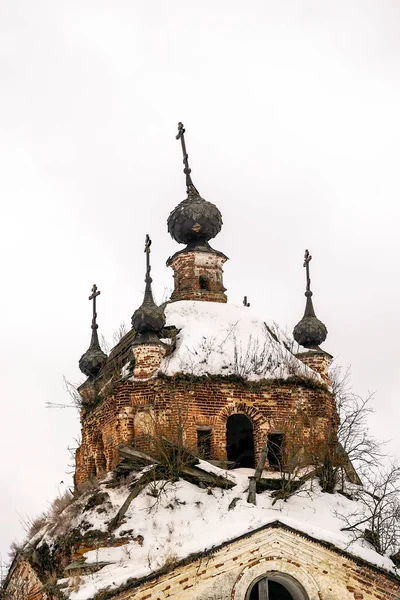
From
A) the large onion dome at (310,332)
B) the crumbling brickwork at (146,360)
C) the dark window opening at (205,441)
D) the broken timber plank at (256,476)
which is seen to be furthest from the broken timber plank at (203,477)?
the large onion dome at (310,332)

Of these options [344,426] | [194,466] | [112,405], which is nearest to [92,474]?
[112,405]

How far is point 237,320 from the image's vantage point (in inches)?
851

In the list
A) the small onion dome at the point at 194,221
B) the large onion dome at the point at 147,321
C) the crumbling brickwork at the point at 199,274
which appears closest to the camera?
the large onion dome at the point at 147,321

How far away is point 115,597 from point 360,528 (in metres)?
4.19

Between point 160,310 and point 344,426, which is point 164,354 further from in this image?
point 344,426

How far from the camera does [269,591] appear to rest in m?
17.5

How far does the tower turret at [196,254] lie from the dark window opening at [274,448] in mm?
3494

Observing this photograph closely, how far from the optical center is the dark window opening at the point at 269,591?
16.3 meters

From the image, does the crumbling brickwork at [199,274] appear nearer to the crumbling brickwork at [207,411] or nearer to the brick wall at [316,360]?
the brick wall at [316,360]

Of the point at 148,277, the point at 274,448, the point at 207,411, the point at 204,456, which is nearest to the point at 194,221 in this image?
the point at 148,277

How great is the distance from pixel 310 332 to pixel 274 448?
9.32 ft

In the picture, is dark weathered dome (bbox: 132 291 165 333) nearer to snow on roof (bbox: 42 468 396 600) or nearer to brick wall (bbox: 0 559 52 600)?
snow on roof (bbox: 42 468 396 600)

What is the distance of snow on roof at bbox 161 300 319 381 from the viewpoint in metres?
20.3

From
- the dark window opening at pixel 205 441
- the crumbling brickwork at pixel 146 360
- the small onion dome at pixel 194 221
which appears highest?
the small onion dome at pixel 194 221
